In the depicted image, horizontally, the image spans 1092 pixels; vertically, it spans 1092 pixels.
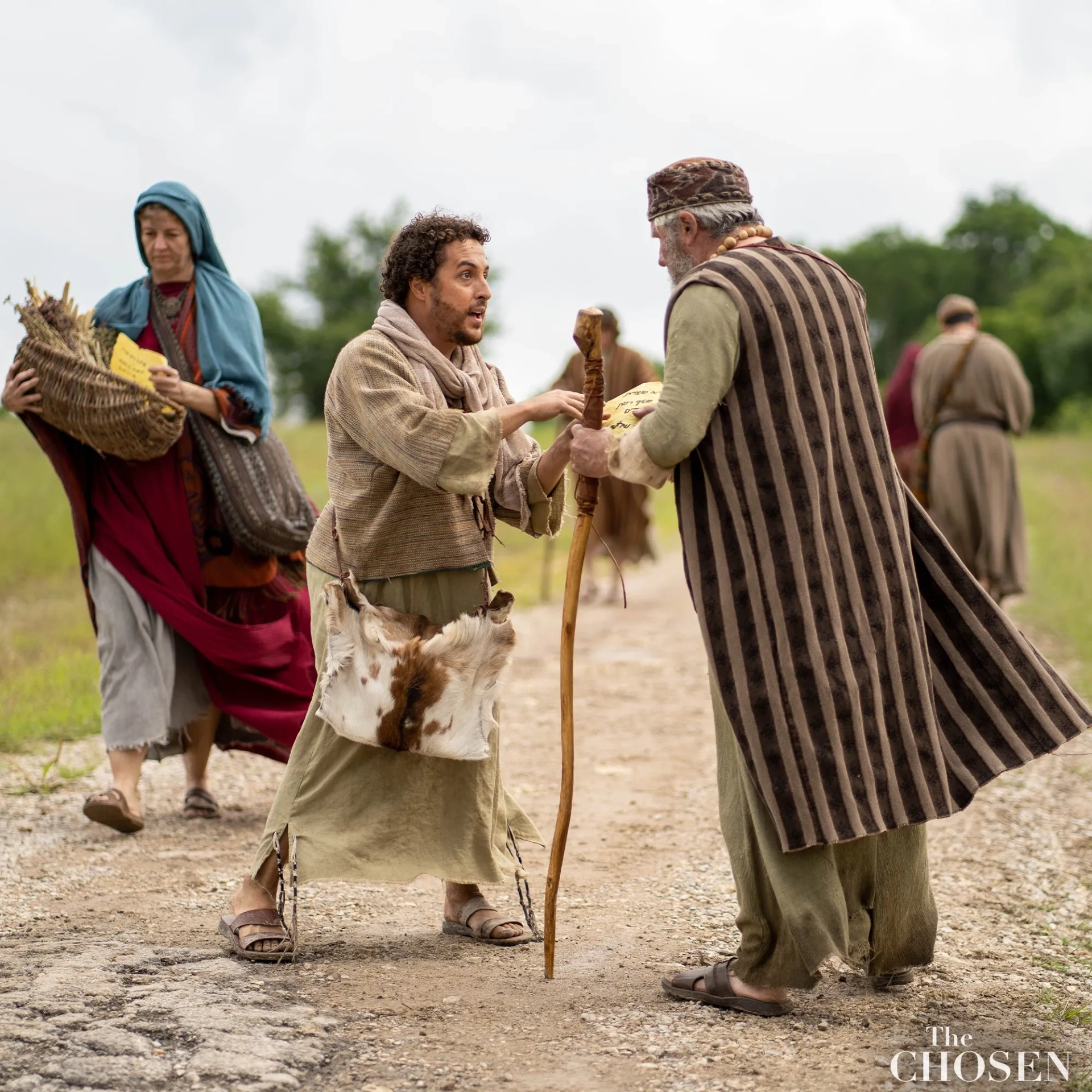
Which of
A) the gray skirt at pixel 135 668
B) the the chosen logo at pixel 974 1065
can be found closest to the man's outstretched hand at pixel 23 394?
the gray skirt at pixel 135 668

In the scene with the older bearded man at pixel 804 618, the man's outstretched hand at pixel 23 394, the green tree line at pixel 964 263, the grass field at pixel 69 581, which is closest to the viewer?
the older bearded man at pixel 804 618

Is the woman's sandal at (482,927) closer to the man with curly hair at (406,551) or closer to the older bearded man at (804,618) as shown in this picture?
the man with curly hair at (406,551)

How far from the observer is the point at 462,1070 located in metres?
3.14

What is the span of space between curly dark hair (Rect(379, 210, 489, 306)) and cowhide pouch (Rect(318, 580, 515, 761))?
86 cm

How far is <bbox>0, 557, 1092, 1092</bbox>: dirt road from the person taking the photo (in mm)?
3137

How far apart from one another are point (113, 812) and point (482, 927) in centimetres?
172

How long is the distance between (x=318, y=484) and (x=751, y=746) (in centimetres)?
1444

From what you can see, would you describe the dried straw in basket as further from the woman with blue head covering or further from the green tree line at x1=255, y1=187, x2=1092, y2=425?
the green tree line at x1=255, y1=187, x2=1092, y2=425

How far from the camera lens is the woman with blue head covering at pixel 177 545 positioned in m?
5.30

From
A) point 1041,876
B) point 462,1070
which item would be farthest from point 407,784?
point 1041,876

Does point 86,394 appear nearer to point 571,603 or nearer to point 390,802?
point 390,802

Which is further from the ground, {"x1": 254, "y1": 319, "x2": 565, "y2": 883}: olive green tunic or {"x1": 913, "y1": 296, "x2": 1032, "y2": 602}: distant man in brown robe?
{"x1": 913, "y1": 296, "x2": 1032, "y2": 602}: distant man in brown robe

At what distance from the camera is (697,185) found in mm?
3553

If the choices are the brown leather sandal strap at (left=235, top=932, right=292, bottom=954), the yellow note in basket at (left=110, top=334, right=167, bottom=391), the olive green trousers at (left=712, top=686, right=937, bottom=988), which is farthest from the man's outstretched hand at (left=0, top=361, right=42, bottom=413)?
the olive green trousers at (left=712, top=686, right=937, bottom=988)
